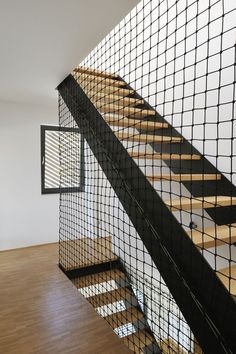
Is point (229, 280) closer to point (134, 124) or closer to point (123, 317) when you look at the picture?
point (134, 124)

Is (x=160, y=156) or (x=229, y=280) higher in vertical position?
(x=160, y=156)

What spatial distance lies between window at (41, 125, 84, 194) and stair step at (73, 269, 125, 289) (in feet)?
5.08

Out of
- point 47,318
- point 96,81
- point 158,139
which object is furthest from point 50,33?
point 47,318

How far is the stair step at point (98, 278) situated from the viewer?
311 cm

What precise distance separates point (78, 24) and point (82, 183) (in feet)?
9.64

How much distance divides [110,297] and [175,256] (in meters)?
1.72

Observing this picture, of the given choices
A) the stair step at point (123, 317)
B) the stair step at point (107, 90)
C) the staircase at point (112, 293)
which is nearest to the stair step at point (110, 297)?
the staircase at point (112, 293)

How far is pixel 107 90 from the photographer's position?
296 cm

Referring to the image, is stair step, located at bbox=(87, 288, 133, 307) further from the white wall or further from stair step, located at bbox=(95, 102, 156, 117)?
stair step, located at bbox=(95, 102, 156, 117)

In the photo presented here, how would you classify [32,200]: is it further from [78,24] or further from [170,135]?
[78,24]

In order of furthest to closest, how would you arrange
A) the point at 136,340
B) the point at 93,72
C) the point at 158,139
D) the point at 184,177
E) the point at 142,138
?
the point at 93,72, the point at 136,340, the point at 158,139, the point at 142,138, the point at 184,177

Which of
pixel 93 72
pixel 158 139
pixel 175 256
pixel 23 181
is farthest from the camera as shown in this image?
pixel 23 181

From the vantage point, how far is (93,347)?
1915mm

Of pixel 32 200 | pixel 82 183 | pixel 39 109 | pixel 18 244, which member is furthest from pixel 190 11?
pixel 18 244
